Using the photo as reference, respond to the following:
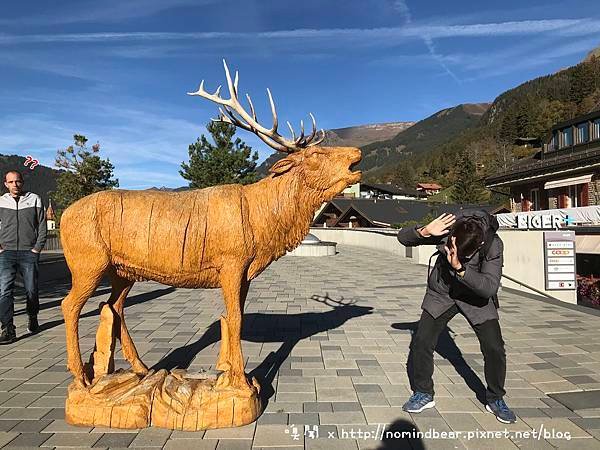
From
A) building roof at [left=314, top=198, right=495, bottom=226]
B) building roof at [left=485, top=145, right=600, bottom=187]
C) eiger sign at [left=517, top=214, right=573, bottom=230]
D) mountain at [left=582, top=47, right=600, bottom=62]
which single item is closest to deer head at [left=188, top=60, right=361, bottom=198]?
eiger sign at [left=517, top=214, right=573, bottom=230]

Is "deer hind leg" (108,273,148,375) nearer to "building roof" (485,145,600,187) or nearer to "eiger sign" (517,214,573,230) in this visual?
"eiger sign" (517,214,573,230)

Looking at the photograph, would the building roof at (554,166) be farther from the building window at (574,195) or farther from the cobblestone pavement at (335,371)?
the cobblestone pavement at (335,371)

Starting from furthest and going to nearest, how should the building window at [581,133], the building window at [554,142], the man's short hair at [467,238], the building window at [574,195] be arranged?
the building window at [554,142]
the building window at [581,133]
the building window at [574,195]
the man's short hair at [467,238]

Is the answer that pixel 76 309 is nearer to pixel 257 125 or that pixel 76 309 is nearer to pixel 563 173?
pixel 257 125

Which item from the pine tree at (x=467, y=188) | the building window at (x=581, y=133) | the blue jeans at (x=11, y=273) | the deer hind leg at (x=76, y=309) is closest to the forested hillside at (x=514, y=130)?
the pine tree at (x=467, y=188)

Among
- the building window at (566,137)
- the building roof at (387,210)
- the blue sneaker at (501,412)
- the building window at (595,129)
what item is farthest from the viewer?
the building roof at (387,210)

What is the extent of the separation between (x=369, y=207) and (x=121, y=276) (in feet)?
131

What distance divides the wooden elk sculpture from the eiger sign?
10987 millimetres

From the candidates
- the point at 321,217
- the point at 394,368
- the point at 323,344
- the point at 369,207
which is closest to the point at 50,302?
the point at 323,344

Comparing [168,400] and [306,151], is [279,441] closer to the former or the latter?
[168,400]

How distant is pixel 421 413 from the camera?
3.57 meters

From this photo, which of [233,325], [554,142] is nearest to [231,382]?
[233,325]

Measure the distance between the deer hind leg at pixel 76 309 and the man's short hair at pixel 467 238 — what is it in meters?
2.88

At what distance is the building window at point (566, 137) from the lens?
64.8 ft
